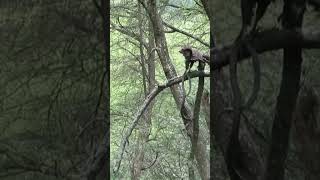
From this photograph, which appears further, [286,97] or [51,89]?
[51,89]

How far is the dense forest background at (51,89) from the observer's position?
53.1 inches

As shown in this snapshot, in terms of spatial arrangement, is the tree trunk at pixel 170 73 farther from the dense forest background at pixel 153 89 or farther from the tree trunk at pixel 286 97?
the tree trunk at pixel 286 97

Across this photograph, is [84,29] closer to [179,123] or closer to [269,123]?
[269,123]

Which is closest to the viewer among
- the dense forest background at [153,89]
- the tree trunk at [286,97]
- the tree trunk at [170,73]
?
the tree trunk at [286,97]

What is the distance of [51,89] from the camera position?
4.48 ft

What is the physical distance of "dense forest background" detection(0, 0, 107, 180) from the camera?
1.35m

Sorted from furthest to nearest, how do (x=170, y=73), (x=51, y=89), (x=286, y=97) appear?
(x=170, y=73), (x=51, y=89), (x=286, y=97)

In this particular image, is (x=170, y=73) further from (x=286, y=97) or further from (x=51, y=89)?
(x=286, y=97)

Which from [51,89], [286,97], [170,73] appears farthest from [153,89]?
[286,97]

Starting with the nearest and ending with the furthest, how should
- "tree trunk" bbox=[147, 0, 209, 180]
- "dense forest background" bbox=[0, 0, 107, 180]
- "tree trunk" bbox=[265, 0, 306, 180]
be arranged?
"tree trunk" bbox=[265, 0, 306, 180]
"dense forest background" bbox=[0, 0, 107, 180]
"tree trunk" bbox=[147, 0, 209, 180]

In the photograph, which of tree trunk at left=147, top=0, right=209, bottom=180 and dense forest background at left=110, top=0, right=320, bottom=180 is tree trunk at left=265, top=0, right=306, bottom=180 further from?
tree trunk at left=147, top=0, right=209, bottom=180

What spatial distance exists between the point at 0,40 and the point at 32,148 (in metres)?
0.31

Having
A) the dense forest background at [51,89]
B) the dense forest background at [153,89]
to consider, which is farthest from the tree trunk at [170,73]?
the dense forest background at [51,89]

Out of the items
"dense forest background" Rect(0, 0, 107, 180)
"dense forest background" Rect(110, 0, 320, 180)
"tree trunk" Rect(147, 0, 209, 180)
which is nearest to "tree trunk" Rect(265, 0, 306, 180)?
"dense forest background" Rect(0, 0, 107, 180)
